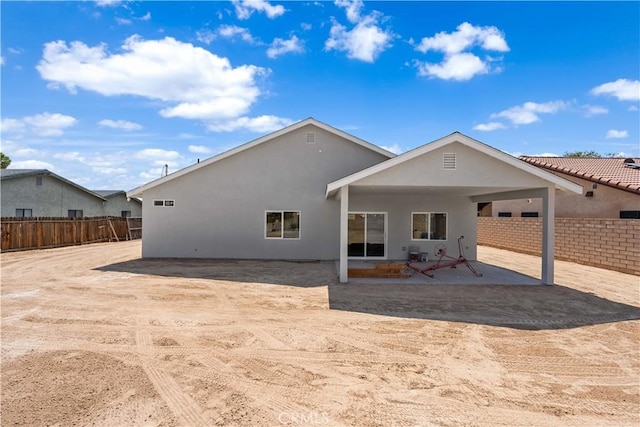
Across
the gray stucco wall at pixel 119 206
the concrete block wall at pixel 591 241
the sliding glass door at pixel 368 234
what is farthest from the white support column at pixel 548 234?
the gray stucco wall at pixel 119 206

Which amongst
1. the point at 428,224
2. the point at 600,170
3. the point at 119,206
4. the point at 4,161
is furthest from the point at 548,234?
the point at 4,161

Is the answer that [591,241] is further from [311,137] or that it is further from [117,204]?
[117,204]

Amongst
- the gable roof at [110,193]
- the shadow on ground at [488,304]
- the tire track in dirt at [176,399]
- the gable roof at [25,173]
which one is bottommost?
the tire track in dirt at [176,399]

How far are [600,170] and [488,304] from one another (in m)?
14.6

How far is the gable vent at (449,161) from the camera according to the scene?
359 inches

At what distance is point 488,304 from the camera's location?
7.56 metres

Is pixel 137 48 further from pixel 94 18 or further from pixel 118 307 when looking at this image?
pixel 118 307

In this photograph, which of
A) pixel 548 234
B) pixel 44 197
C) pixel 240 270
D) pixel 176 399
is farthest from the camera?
pixel 44 197

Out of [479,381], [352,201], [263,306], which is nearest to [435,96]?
[352,201]

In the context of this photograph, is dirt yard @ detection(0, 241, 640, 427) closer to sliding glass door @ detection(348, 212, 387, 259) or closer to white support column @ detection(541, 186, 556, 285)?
white support column @ detection(541, 186, 556, 285)

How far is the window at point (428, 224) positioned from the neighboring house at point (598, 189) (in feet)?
18.0

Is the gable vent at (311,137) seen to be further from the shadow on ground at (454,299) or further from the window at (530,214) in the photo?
the window at (530,214)

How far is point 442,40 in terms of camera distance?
1345cm

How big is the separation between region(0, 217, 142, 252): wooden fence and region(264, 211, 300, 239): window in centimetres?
1189
